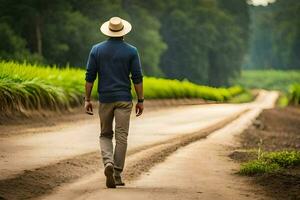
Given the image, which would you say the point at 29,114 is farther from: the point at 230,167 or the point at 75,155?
the point at 230,167

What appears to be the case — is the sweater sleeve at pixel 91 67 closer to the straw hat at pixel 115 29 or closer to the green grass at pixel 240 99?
the straw hat at pixel 115 29

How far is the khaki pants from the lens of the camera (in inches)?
293

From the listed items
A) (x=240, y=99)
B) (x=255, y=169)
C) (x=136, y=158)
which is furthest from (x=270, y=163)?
(x=240, y=99)

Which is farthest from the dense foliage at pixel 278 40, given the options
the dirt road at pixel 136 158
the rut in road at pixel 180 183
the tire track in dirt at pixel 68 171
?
the rut in road at pixel 180 183

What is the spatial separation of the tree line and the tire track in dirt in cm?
2536

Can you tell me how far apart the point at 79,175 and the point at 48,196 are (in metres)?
1.70

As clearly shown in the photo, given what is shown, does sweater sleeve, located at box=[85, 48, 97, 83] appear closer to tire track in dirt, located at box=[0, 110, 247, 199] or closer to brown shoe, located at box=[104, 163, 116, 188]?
brown shoe, located at box=[104, 163, 116, 188]

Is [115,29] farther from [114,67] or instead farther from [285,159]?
[285,159]

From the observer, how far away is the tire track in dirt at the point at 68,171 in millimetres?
6934

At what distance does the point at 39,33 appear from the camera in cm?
4369

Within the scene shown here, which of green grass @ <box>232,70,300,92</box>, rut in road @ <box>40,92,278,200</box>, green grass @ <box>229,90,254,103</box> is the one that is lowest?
rut in road @ <box>40,92,278,200</box>

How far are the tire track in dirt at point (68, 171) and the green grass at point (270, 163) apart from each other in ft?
4.57

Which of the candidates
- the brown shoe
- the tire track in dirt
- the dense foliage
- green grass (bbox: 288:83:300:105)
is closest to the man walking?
the brown shoe

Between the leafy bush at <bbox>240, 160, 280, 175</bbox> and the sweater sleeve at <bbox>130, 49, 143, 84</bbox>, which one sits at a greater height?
the sweater sleeve at <bbox>130, 49, 143, 84</bbox>
